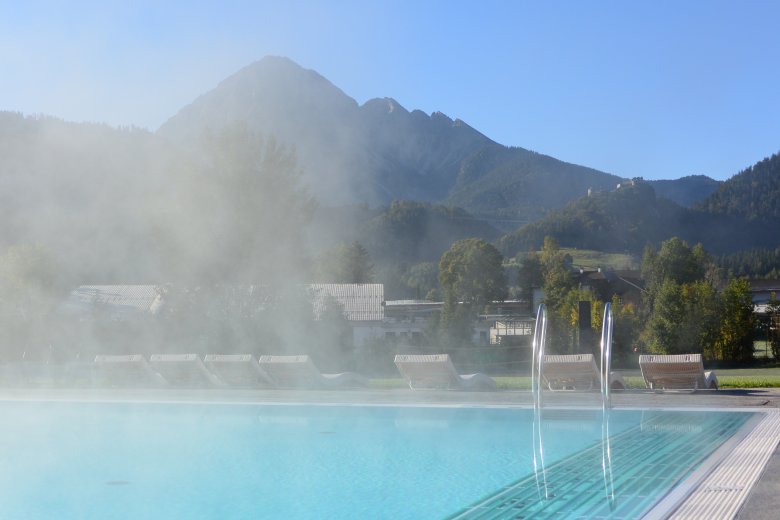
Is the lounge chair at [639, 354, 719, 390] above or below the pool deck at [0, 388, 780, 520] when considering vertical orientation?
above

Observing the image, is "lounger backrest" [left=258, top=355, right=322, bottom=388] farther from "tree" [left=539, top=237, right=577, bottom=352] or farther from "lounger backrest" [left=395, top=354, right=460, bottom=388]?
"tree" [left=539, top=237, right=577, bottom=352]

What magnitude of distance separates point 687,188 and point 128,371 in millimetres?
159432

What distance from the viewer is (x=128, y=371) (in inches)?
563

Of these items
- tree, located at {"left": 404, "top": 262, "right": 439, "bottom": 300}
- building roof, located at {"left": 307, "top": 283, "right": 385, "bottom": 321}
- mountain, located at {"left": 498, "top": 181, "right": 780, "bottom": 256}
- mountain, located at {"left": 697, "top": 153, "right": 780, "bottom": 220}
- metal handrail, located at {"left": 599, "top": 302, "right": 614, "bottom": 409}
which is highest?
mountain, located at {"left": 697, "top": 153, "right": 780, "bottom": 220}

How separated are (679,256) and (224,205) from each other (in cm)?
2568

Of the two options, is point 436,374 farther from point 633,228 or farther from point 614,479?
point 633,228

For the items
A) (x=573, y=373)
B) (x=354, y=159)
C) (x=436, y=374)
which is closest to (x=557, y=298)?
(x=436, y=374)

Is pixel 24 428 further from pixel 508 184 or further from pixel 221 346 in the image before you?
pixel 508 184

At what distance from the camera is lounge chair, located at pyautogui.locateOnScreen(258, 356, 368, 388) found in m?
13.1

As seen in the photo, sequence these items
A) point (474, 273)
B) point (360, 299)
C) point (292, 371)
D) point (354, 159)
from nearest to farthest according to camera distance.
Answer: point (292, 371) < point (360, 299) < point (474, 273) < point (354, 159)

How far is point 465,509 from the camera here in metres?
4.73

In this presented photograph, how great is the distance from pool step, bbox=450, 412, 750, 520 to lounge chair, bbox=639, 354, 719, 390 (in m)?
3.18

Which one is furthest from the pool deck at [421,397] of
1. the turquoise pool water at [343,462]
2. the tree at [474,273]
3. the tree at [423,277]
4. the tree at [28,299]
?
the tree at [423,277]

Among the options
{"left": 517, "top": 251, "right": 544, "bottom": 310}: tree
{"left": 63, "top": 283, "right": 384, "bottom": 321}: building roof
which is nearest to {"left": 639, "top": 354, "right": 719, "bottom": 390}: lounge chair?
{"left": 63, "top": 283, "right": 384, "bottom": 321}: building roof
